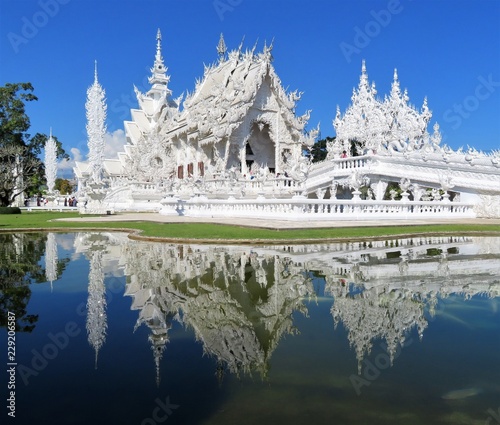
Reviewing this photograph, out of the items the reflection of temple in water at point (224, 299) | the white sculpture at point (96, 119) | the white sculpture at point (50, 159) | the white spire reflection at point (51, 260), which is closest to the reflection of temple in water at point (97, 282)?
the reflection of temple in water at point (224, 299)

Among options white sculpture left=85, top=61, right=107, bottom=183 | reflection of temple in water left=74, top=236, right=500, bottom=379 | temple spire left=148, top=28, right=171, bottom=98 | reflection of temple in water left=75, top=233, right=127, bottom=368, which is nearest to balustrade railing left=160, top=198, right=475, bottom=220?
reflection of temple in water left=74, top=236, right=500, bottom=379

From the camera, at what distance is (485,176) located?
21250 millimetres

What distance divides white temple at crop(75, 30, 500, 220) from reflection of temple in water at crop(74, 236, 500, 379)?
7.52m

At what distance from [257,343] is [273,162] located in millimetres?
32933

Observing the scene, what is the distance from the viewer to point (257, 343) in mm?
3848

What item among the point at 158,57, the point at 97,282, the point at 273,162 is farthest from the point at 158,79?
the point at 97,282

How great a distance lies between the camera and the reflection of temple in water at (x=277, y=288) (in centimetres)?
400

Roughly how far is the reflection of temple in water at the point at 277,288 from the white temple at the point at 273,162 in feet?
24.7

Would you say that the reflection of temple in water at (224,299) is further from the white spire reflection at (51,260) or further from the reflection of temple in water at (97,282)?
the white spire reflection at (51,260)

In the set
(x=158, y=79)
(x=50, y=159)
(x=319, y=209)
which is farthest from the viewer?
(x=50, y=159)

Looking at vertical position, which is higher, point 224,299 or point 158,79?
point 158,79

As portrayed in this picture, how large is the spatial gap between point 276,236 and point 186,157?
2740 centimetres

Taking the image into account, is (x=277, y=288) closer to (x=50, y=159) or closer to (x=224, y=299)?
(x=224, y=299)

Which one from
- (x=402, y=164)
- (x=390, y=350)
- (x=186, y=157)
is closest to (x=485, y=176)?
(x=402, y=164)
